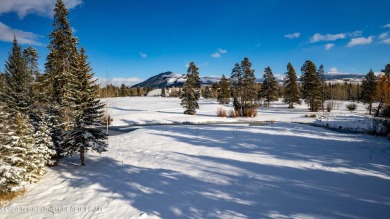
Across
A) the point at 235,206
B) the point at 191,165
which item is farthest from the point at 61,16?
the point at 235,206

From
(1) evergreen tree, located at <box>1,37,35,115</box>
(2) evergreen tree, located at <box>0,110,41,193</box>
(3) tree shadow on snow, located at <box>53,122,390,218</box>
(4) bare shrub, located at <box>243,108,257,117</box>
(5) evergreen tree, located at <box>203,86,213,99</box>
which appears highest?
(5) evergreen tree, located at <box>203,86,213,99</box>

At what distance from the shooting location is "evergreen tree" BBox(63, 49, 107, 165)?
16.0 metres

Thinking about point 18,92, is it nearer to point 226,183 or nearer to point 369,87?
point 226,183

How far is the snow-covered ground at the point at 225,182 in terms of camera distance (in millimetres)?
9203

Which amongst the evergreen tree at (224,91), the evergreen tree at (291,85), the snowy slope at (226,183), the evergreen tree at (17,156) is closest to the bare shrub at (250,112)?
the evergreen tree at (291,85)

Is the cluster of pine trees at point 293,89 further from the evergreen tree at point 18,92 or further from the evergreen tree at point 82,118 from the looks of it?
the evergreen tree at point 82,118

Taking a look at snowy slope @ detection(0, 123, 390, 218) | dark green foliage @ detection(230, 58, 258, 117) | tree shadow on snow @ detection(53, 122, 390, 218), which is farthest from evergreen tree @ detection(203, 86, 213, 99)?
tree shadow on snow @ detection(53, 122, 390, 218)

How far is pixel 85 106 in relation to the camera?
1642cm

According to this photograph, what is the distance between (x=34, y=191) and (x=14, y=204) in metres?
1.29

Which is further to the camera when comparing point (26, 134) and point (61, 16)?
point (61, 16)

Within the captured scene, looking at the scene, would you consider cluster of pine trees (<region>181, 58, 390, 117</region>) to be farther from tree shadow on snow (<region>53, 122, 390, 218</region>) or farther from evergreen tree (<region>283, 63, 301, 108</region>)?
tree shadow on snow (<region>53, 122, 390, 218</region>)

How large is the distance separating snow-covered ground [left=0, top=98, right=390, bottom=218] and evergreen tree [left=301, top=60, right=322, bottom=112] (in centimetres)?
3722

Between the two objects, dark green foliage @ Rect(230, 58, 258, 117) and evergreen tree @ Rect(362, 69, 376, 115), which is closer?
dark green foliage @ Rect(230, 58, 258, 117)

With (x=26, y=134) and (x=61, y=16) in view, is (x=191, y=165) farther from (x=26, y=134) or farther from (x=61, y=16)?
(x=61, y=16)
